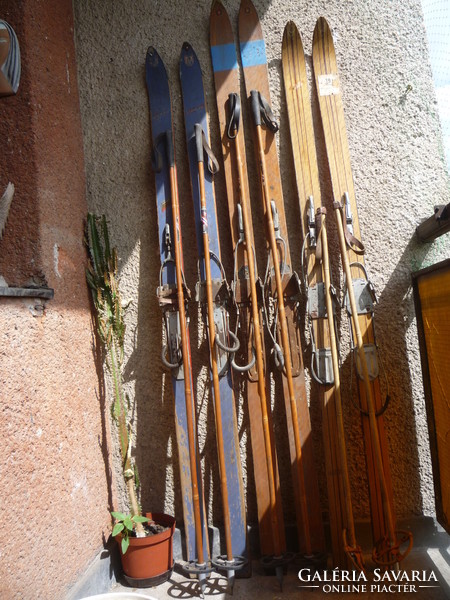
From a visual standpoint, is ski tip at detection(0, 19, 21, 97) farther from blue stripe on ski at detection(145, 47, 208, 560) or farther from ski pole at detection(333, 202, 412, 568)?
ski pole at detection(333, 202, 412, 568)

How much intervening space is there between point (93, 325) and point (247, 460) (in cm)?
100

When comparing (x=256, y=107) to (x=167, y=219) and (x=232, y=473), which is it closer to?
(x=167, y=219)

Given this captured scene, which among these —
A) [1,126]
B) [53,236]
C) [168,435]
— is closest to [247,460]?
[168,435]

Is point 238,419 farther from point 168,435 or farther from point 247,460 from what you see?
point 168,435

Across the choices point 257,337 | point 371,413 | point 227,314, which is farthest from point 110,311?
point 371,413

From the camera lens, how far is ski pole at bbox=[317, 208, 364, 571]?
5.98ft

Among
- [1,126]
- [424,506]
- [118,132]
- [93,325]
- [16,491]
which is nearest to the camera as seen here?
[16,491]

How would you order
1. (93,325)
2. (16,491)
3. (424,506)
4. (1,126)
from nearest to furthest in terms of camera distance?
(16,491) < (1,126) < (424,506) < (93,325)

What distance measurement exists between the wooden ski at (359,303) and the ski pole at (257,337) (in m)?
0.40

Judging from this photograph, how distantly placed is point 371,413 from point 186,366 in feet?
2.68

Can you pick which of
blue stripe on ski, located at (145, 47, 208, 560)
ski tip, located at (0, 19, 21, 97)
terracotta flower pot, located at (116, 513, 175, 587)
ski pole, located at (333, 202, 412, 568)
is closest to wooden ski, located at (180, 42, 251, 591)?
blue stripe on ski, located at (145, 47, 208, 560)

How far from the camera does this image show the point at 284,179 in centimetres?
228

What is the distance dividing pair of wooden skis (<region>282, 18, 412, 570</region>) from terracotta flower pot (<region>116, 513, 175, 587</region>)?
0.74 m

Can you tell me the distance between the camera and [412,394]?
215 cm
